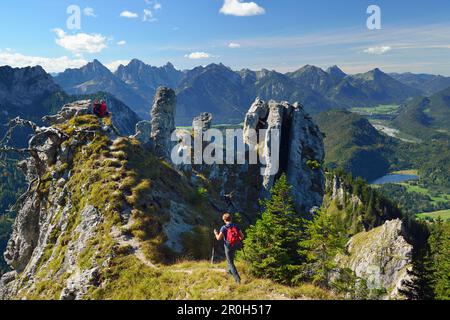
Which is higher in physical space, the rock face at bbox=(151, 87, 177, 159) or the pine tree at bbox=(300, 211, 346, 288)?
the rock face at bbox=(151, 87, 177, 159)

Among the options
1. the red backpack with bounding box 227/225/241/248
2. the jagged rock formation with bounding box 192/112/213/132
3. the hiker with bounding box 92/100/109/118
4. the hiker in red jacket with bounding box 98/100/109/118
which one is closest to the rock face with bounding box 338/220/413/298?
the jagged rock formation with bounding box 192/112/213/132

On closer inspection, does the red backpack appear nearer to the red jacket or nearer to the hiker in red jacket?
the hiker in red jacket

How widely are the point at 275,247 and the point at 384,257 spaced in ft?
311

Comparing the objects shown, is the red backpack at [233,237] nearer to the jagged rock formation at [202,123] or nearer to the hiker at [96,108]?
the hiker at [96,108]

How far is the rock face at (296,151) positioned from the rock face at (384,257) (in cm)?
3189

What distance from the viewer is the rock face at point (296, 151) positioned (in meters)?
81.0

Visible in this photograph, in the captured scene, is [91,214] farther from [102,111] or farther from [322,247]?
[322,247]

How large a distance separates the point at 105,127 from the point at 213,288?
115 ft

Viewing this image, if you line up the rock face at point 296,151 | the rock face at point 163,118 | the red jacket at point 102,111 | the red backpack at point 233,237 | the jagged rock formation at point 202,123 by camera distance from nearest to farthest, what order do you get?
the red backpack at point 233,237 < the red jacket at point 102,111 < the rock face at point 296,151 < the rock face at point 163,118 < the jagged rock formation at point 202,123

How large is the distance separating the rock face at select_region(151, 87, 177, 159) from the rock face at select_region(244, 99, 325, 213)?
2054 centimetres

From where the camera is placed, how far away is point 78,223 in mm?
39906

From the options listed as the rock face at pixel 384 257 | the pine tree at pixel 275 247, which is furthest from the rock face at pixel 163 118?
the rock face at pixel 384 257

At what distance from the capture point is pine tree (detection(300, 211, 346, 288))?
3147 centimetres
